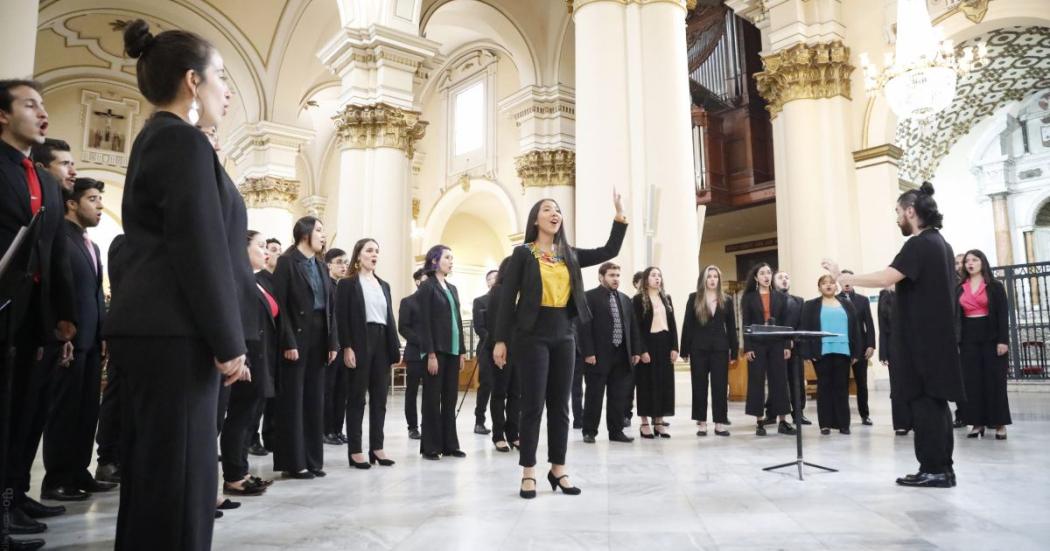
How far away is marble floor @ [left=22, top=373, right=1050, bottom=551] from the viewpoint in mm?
2693

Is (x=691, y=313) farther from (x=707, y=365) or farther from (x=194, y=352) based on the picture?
(x=194, y=352)

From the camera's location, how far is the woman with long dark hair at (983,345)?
19.1ft

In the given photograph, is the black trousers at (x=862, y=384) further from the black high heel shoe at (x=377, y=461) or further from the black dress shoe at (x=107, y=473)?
the black dress shoe at (x=107, y=473)

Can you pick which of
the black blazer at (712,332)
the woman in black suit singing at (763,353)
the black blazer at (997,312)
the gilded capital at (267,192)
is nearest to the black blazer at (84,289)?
the black blazer at (712,332)

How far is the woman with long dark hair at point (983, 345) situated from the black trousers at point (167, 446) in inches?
247

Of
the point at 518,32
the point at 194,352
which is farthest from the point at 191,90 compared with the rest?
the point at 518,32

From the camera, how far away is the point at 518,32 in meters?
16.0

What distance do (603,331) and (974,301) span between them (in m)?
3.30

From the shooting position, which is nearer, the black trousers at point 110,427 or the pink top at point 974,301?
the black trousers at point 110,427

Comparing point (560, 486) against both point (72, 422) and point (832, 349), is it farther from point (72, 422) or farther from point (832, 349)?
point (832, 349)

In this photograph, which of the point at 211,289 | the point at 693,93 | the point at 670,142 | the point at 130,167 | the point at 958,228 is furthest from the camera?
the point at 958,228

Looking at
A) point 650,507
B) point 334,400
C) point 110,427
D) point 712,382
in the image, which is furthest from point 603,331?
point 110,427

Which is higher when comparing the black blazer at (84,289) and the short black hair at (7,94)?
the short black hair at (7,94)

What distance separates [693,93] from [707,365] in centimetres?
1079
